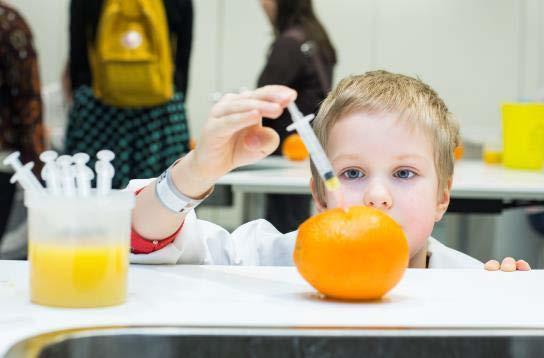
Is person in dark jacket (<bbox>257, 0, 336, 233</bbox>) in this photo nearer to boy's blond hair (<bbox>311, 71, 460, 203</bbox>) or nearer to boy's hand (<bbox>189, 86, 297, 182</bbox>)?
boy's blond hair (<bbox>311, 71, 460, 203</bbox>)

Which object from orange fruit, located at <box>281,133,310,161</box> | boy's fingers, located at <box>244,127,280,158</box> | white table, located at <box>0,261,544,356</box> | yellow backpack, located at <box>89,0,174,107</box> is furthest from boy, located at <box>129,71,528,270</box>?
yellow backpack, located at <box>89,0,174,107</box>

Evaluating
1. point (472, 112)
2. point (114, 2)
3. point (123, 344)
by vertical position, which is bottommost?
point (472, 112)

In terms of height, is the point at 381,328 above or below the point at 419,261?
above

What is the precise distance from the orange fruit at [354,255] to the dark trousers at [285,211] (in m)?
2.56

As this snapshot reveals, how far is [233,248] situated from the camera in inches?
53.0

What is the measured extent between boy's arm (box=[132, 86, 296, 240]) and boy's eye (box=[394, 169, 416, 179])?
29cm

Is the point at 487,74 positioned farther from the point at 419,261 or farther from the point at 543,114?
the point at 419,261

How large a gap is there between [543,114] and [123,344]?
2.34 metres

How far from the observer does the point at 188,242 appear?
122 centimetres

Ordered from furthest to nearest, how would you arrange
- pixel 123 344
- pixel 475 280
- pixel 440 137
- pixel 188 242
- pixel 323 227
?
pixel 440 137 → pixel 188 242 → pixel 475 280 → pixel 323 227 → pixel 123 344

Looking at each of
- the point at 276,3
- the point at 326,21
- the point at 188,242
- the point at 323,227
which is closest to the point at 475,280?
the point at 323,227

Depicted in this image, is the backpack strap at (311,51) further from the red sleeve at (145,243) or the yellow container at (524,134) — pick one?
the red sleeve at (145,243)

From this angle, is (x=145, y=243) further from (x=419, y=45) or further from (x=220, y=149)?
(x=419, y=45)

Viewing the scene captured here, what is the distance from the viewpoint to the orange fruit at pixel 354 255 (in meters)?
0.88
